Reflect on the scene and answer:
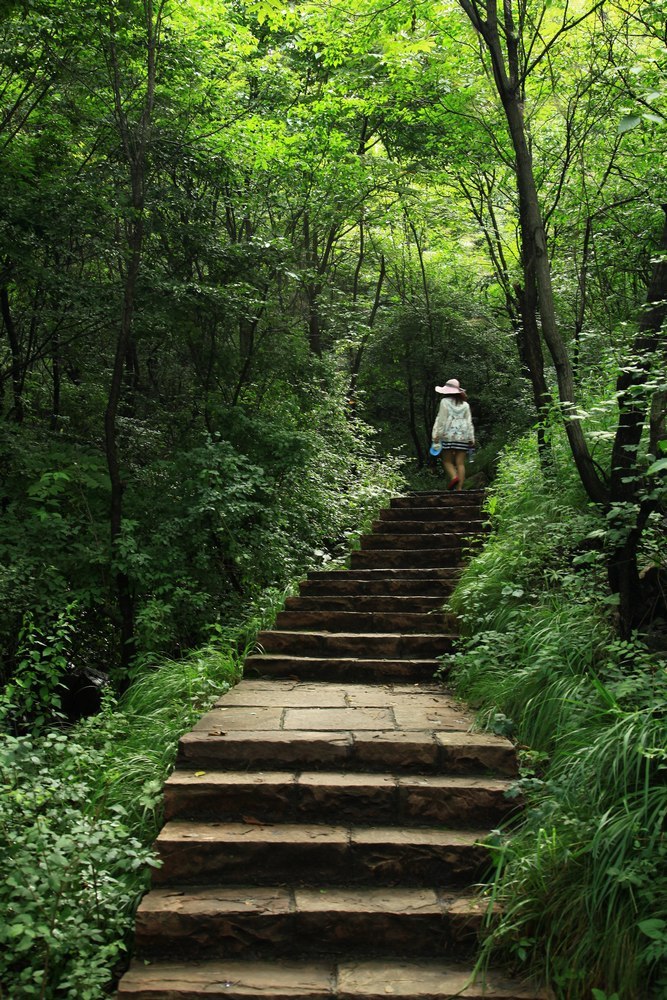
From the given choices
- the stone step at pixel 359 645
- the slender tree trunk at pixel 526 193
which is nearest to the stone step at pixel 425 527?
the stone step at pixel 359 645

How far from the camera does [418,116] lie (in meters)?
10.4

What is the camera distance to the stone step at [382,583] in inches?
262

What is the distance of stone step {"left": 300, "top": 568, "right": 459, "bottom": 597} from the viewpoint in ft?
21.9

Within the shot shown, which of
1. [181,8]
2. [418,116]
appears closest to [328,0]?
[418,116]

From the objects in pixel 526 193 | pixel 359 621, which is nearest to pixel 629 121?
pixel 526 193

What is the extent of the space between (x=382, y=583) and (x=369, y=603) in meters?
0.42

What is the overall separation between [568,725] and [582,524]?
1.49 metres

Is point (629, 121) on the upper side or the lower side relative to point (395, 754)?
upper

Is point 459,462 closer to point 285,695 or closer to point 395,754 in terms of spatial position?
point 285,695

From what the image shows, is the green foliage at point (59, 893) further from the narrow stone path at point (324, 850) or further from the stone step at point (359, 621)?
the stone step at point (359, 621)

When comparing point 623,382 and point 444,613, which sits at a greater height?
point 623,382

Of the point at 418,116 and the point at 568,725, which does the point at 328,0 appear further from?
the point at 568,725

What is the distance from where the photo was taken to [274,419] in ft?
29.3

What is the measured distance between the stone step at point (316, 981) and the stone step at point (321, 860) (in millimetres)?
360
